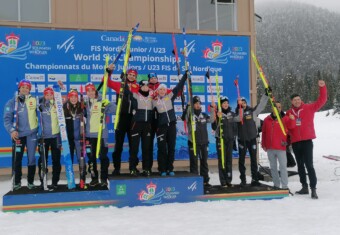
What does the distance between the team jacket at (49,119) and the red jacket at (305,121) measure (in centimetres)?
460

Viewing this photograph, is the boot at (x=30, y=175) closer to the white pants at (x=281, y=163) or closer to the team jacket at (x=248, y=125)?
the team jacket at (x=248, y=125)

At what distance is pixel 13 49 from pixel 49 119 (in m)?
2.98

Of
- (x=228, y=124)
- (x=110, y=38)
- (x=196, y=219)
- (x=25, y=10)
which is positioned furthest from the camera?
(x=110, y=38)

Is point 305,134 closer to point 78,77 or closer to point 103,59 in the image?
point 103,59

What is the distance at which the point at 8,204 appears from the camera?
6.14 meters

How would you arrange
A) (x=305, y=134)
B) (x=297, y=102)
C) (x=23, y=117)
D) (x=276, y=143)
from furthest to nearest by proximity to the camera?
(x=276, y=143) < (x=297, y=102) < (x=305, y=134) < (x=23, y=117)

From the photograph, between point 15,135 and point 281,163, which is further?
point 281,163

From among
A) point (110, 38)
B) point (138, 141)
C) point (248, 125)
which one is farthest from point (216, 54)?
point (138, 141)

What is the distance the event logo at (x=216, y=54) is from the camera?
10156 millimetres

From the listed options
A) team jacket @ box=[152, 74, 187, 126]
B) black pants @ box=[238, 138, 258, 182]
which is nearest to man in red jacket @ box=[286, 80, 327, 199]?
black pants @ box=[238, 138, 258, 182]

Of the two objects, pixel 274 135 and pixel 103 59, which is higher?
pixel 103 59

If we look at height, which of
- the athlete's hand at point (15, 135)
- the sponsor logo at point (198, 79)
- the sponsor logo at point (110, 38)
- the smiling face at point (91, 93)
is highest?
the sponsor logo at point (110, 38)

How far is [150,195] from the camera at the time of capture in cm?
675

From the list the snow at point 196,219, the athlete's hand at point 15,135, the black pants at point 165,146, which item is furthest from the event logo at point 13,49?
the snow at point 196,219
